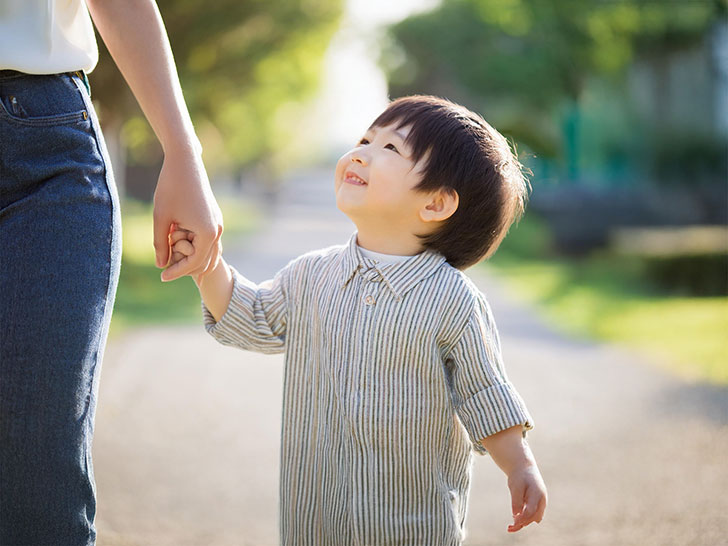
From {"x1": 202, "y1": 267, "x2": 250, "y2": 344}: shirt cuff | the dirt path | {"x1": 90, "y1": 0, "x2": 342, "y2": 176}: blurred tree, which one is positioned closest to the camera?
{"x1": 202, "y1": 267, "x2": 250, "y2": 344}: shirt cuff

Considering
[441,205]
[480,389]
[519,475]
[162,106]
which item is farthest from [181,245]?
[519,475]

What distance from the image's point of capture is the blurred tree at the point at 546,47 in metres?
15.8

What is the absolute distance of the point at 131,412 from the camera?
5.77 m

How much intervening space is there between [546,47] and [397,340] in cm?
1768

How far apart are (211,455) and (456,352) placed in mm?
3048

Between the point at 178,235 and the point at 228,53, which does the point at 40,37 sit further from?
the point at 228,53

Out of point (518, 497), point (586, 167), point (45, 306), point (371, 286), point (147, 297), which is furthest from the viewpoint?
point (586, 167)

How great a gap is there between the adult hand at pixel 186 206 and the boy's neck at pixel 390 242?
0.42 m

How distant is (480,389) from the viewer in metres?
2.10

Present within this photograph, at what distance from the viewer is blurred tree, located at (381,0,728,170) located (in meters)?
15.8

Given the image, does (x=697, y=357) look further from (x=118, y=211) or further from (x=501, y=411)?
(x=118, y=211)

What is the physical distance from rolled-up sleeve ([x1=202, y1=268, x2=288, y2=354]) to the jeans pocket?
0.66 meters

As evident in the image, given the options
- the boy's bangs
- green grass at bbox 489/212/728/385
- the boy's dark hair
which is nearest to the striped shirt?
the boy's dark hair

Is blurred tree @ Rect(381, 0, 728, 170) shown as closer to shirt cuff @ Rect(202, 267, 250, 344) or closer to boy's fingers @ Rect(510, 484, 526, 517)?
shirt cuff @ Rect(202, 267, 250, 344)
